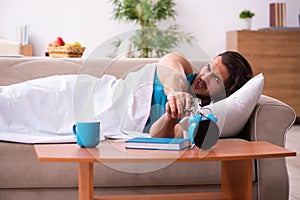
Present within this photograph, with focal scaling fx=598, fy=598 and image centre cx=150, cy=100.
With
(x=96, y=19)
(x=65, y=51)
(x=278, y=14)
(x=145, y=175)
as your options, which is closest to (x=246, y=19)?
(x=278, y=14)

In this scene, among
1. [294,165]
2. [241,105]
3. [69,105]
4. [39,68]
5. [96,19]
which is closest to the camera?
[241,105]

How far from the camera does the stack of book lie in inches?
257

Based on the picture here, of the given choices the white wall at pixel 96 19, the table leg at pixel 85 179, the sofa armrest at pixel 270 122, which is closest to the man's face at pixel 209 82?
the sofa armrest at pixel 270 122

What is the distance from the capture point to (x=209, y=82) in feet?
7.45

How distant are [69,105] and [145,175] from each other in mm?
509

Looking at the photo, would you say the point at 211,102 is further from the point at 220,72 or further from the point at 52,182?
the point at 52,182

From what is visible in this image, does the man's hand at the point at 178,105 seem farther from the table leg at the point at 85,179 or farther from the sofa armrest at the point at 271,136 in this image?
the sofa armrest at the point at 271,136

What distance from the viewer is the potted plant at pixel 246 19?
642cm

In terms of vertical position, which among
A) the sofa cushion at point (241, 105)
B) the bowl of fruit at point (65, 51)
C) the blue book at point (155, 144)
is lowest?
the blue book at point (155, 144)

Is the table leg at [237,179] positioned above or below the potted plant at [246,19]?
below

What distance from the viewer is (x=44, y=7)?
21.0ft

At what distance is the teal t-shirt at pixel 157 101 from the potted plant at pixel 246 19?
4196 mm

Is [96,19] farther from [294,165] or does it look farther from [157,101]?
[157,101]

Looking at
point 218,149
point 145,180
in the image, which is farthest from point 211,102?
point 145,180
